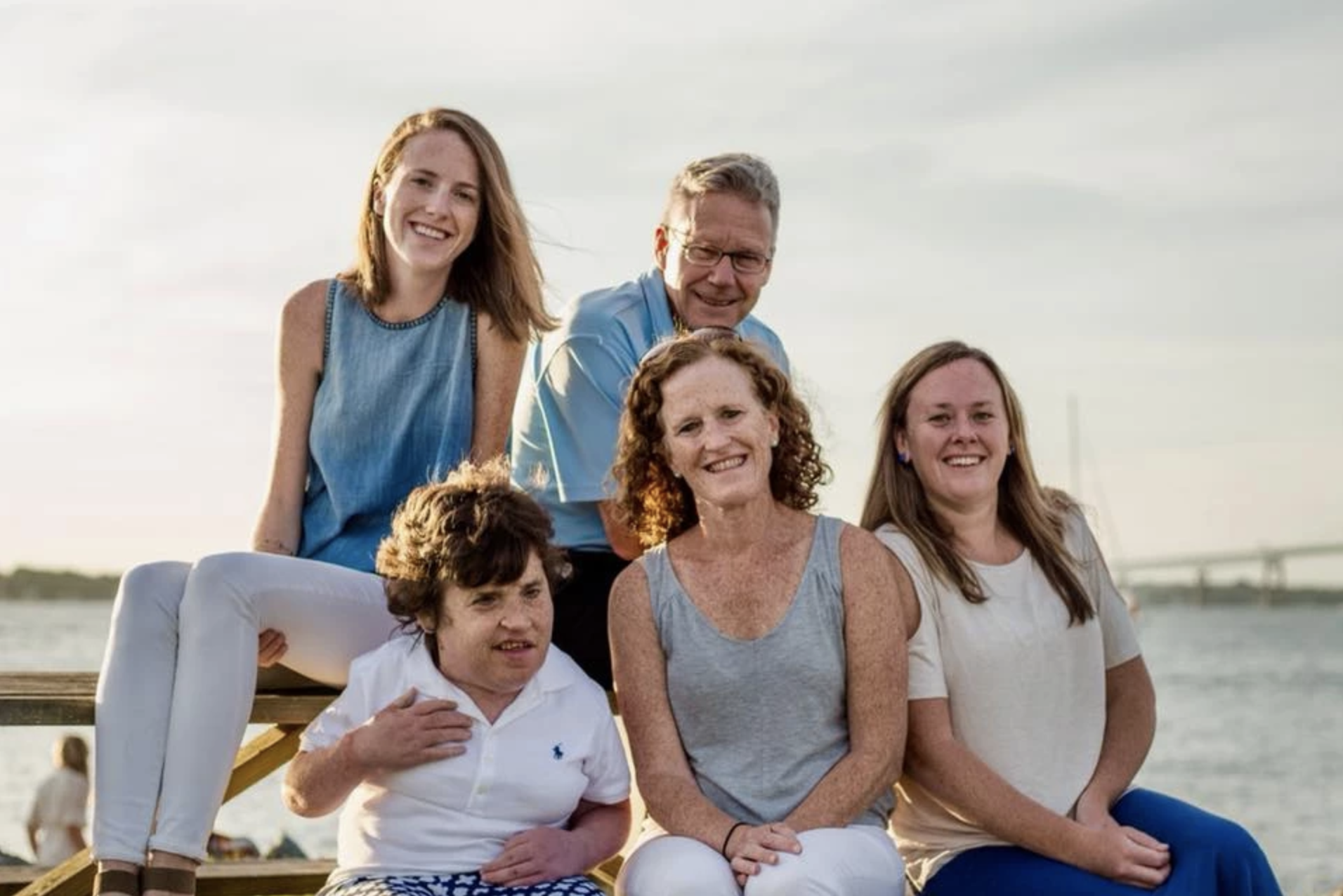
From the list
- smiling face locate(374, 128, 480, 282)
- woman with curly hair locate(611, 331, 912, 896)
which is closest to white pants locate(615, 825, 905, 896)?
woman with curly hair locate(611, 331, 912, 896)

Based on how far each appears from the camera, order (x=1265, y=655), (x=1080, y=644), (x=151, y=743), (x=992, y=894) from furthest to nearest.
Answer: (x=1265, y=655), (x=1080, y=644), (x=992, y=894), (x=151, y=743)

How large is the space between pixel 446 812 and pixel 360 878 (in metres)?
0.21

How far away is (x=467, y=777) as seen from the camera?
3.57 meters

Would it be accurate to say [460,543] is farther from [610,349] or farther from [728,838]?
[610,349]

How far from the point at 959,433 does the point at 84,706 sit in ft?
6.64

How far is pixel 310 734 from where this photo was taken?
3600 millimetres

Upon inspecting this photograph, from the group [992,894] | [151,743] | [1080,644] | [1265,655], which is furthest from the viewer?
[1265,655]

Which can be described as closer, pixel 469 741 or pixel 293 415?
pixel 469 741

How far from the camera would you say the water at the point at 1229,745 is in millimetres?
18000

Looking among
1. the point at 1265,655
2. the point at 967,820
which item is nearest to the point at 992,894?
the point at 967,820

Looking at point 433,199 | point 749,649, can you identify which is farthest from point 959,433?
point 433,199

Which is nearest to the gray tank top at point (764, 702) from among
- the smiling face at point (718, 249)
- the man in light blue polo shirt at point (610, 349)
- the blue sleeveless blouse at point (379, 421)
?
the man in light blue polo shirt at point (610, 349)

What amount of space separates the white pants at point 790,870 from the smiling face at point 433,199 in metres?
1.50

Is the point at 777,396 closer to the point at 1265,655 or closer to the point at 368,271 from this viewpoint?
the point at 368,271
